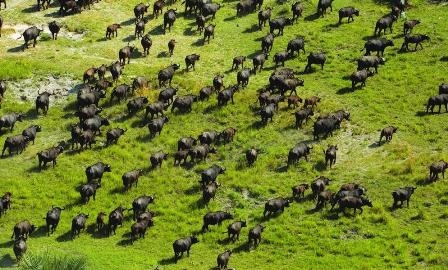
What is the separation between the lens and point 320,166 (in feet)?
149

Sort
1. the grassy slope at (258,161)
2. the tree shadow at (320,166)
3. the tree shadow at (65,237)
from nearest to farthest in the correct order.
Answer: the grassy slope at (258,161) → the tree shadow at (65,237) → the tree shadow at (320,166)

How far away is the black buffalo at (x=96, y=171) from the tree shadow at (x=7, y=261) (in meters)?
7.42

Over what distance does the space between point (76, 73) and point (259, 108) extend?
531 inches

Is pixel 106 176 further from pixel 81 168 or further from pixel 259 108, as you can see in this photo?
pixel 259 108

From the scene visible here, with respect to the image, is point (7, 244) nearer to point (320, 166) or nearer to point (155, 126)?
point (155, 126)

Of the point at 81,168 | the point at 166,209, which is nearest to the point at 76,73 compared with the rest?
the point at 81,168

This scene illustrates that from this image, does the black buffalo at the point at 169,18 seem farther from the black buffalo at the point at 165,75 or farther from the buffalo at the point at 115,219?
the buffalo at the point at 115,219

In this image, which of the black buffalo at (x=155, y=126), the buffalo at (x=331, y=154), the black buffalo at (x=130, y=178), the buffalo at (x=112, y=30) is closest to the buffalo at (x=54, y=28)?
the buffalo at (x=112, y=30)

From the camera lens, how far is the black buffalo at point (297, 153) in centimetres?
4534

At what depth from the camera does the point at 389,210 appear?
41188mm

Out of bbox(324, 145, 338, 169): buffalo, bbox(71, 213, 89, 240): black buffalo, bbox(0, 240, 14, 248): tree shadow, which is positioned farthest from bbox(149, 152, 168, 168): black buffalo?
bbox(0, 240, 14, 248): tree shadow

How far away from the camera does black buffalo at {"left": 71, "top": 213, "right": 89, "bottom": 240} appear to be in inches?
1571

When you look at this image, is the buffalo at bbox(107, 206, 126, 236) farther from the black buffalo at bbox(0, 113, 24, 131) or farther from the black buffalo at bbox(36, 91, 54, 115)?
the black buffalo at bbox(36, 91, 54, 115)

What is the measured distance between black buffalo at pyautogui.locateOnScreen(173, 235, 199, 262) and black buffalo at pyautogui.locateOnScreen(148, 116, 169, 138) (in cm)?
1173
